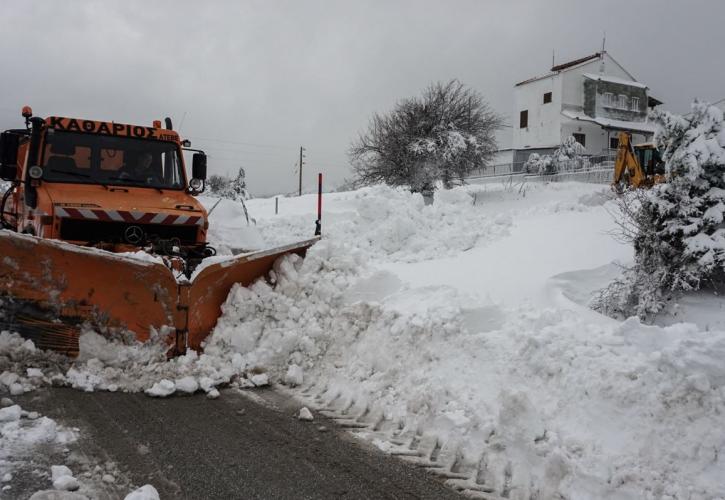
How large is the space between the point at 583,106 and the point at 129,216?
131 feet

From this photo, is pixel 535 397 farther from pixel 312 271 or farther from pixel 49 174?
pixel 49 174

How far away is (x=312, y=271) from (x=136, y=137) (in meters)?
2.76

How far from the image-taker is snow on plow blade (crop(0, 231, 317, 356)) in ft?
15.4

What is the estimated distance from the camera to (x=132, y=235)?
221 inches

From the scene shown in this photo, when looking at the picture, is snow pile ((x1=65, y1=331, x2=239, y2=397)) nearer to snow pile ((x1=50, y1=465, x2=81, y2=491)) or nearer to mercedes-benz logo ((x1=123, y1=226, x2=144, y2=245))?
mercedes-benz logo ((x1=123, y1=226, x2=144, y2=245))

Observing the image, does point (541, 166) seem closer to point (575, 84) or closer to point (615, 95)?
point (575, 84)

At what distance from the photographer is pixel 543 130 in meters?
40.2

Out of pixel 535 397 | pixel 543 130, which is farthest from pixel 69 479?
pixel 543 130

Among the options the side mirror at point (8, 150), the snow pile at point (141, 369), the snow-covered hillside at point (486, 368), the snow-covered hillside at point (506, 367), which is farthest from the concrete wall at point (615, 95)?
the snow pile at point (141, 369)

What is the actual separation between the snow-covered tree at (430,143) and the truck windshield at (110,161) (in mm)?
19304

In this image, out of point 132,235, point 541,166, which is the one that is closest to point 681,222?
point 132,235

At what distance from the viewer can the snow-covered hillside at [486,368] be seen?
10.4 ft

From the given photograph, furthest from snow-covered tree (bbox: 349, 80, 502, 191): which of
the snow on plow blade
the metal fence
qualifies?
the snow on plow blade

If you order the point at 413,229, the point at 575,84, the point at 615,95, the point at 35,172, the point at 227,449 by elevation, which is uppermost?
the point at 575,84
